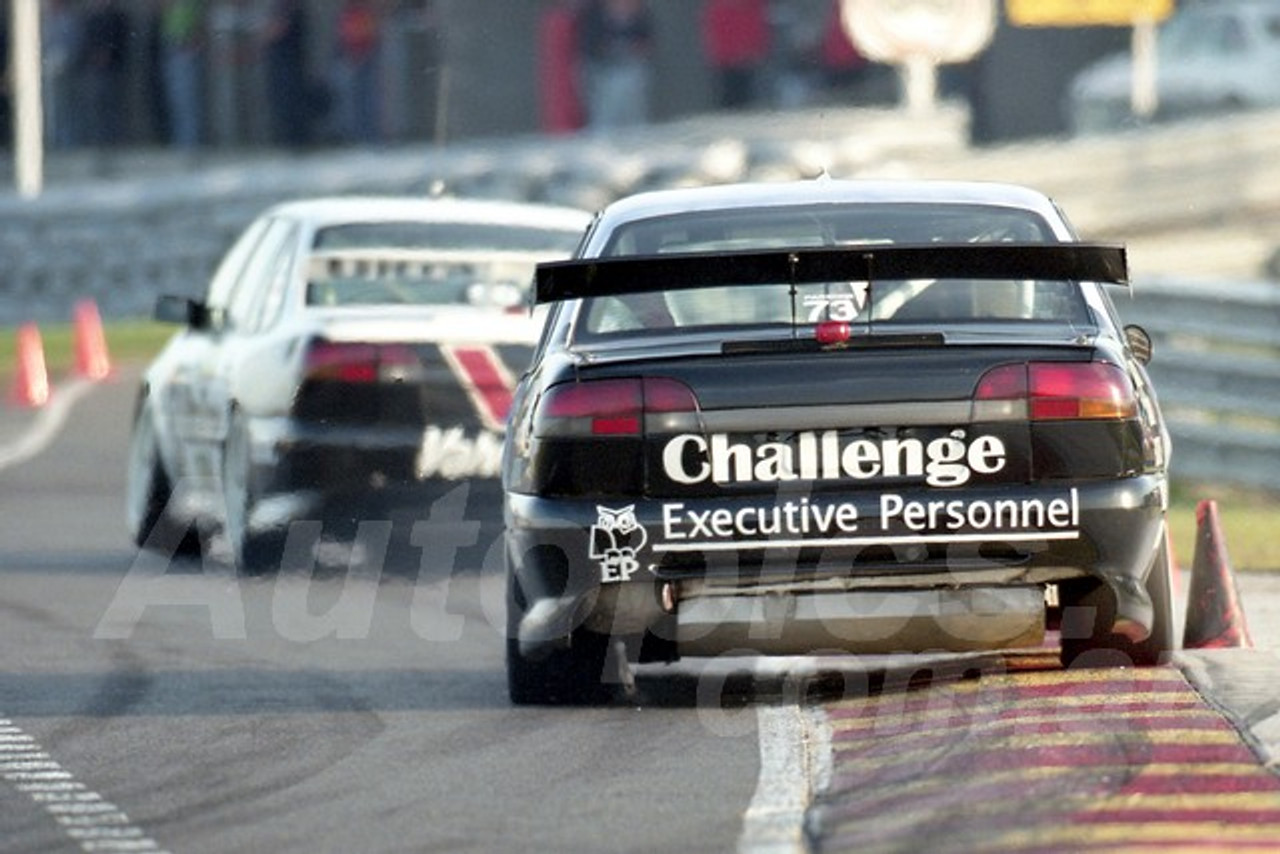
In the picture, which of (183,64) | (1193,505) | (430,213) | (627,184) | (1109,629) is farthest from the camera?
(183,64)

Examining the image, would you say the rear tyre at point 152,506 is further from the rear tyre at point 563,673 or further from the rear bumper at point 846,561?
the rear bumper at point 846,561

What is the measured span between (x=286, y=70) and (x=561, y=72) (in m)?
3.02

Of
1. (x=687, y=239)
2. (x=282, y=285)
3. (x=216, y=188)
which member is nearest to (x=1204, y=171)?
(x=216, y=188)

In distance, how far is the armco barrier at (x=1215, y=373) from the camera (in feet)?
54.2

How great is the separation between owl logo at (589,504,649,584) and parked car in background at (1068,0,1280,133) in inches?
1099

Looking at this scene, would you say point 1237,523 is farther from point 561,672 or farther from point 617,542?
point 617,542

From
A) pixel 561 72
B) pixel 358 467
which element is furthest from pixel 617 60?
pixel 358 467

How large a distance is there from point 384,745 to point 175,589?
4.30 metres

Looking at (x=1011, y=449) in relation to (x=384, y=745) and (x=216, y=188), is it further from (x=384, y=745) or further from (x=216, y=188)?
(x=216, y=188)

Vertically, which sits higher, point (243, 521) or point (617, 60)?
point (243, 521)

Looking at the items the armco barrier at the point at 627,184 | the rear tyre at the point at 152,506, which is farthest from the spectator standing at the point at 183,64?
the rear tyre at the point at 152,506

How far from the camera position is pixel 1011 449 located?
8992mm

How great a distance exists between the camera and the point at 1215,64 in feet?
123

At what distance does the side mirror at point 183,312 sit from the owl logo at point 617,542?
5117 mm
